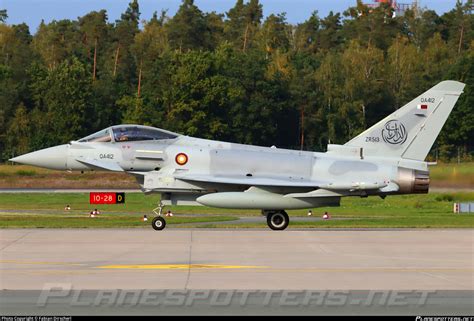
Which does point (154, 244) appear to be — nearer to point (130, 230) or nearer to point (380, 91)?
point (130, 230)

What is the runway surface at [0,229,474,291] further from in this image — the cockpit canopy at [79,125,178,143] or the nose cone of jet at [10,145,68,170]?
the cockpit canopy at [79,125,178,143]

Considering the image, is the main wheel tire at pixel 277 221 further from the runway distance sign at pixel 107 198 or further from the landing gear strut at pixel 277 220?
the runway distance sign at pixel 107 198

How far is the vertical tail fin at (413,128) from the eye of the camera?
85.7 feet

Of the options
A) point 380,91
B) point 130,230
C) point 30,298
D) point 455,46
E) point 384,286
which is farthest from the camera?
point 455,46

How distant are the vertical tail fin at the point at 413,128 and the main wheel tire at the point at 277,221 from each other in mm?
2790

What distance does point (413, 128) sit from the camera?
26219 mm

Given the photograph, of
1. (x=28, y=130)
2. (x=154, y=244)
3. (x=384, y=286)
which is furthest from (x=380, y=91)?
(x=384, y=286)

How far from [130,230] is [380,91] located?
5863 cm

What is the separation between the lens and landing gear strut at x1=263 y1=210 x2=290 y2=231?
25922 mm

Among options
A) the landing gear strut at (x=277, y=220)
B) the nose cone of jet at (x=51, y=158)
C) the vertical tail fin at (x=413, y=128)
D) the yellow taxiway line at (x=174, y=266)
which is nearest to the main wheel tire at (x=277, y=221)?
the landing gear strut at (x=277, y=220)

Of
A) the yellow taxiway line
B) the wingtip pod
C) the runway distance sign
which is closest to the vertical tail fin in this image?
the wingtip pod

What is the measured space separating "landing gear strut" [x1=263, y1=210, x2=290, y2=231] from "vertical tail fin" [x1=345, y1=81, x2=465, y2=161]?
9.15ft

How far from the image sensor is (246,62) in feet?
267

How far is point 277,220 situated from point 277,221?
0.03 metres
